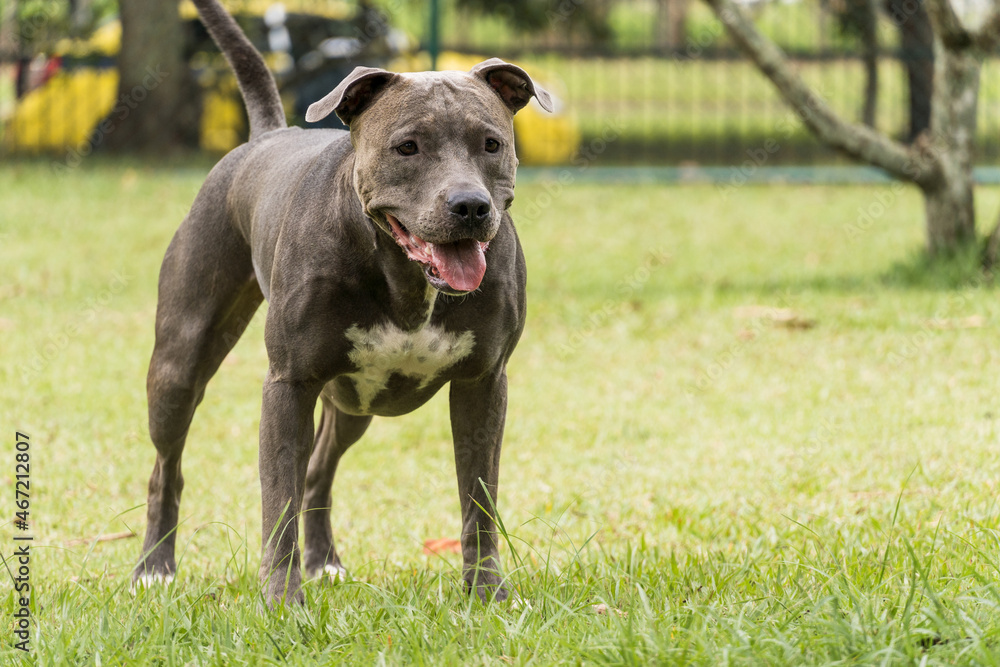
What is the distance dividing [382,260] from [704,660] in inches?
52.1

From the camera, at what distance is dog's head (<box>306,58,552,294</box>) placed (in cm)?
283

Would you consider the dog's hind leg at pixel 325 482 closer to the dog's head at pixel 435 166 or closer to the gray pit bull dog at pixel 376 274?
the gray pit bull dog at pixel 376 274

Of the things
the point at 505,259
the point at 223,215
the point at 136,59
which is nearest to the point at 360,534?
the point at 223,215

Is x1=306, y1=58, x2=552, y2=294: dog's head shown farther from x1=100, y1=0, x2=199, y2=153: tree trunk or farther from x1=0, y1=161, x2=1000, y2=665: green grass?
x1=100, y1=0, x2=199, y2=153: tree trunk

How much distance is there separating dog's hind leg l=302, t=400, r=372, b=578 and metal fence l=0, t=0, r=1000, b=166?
365 inches

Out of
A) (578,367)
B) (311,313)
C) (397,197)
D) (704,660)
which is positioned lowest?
(578,367)

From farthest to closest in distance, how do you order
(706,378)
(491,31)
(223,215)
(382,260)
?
(491,31) → (706,378) → (223,215) → (382,260)

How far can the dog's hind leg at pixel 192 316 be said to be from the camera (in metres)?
3.79

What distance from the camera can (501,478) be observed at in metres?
5.18

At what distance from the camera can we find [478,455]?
11.3ft

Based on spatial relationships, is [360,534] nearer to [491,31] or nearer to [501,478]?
[501,478]

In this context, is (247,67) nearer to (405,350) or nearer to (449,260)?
(405,350)

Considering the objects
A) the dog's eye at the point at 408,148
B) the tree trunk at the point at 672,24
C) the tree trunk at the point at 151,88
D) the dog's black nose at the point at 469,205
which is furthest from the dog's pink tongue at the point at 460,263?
the tree trunk at the point at 672,24

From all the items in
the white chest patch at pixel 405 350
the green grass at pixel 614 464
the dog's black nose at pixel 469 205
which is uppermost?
the dog's black nose at pixel 469 205
